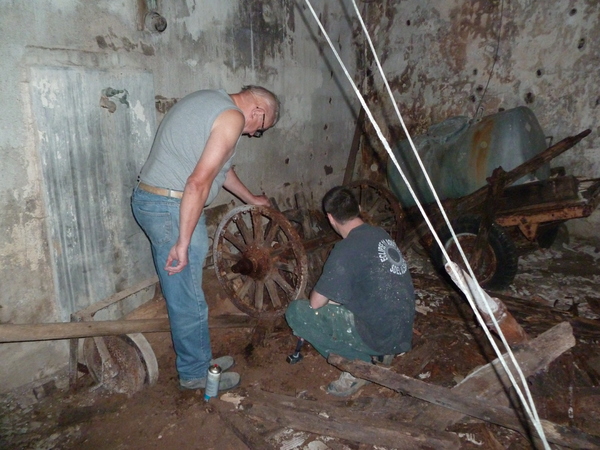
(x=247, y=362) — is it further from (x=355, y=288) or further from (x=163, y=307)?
(x=355, y=288)

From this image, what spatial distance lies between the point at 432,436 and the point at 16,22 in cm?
316

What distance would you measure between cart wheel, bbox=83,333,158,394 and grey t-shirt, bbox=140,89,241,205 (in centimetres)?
112

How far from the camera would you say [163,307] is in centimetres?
314

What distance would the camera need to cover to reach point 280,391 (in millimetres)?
2748

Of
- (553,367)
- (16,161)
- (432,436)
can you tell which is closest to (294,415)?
(432,436)

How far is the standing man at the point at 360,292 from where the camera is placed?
93.4 inches

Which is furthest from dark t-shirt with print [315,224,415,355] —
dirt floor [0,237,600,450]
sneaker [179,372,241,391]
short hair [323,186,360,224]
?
sneaker [179,372,241,391]

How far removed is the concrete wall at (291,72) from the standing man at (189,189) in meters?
0.65

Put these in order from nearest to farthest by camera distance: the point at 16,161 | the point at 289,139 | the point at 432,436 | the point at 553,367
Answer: the point at 432,436
the point at 16,161
the point at 553,367
the point at 289,139

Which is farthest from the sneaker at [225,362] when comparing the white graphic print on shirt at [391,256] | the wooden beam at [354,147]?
the wooden beam at [354,147]

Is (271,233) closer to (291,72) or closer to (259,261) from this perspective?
(259,261)

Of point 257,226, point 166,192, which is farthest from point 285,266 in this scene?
point 166,192

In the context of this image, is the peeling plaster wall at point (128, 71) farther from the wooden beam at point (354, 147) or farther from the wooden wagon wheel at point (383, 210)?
the wooden beam at point (354, 147)

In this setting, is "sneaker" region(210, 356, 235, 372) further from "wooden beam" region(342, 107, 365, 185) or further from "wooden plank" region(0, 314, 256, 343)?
"wooden beam" region(342, 107, 365, 185)
